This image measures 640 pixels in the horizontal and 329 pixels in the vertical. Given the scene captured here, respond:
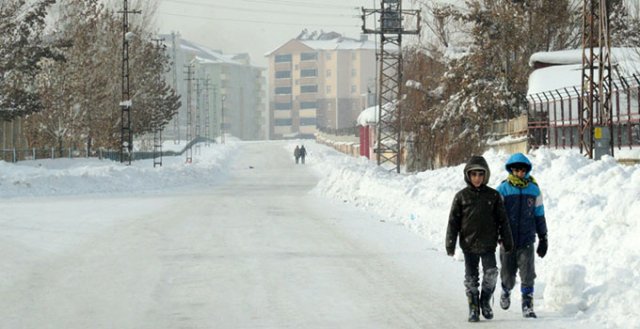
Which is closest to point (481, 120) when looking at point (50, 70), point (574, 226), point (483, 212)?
point (50, 70)

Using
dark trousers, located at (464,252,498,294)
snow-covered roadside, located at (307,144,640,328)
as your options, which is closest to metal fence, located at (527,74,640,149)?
snow-covered roadside, located at (307,144,640,328)

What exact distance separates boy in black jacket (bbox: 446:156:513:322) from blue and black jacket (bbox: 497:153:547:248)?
22 cm

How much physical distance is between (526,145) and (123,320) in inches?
1375

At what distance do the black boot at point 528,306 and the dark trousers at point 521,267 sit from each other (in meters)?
0.05

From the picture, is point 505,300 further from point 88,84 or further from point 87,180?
point 88,84

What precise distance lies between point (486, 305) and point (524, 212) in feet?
3.05

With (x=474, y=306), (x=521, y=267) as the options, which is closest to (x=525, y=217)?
(x=521, y=267)

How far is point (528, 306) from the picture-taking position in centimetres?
934

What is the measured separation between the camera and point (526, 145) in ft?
140

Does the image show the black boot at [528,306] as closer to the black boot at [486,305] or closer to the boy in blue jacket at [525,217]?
the boy in blue jacket at [525,217]

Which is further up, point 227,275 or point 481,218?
point 481,218

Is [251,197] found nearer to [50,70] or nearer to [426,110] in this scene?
[426,110]

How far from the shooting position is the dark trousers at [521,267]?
9.41 meters

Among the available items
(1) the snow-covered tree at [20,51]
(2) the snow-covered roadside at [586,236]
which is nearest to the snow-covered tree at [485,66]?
(1) the snow-covered tree at [20,51]
